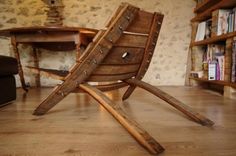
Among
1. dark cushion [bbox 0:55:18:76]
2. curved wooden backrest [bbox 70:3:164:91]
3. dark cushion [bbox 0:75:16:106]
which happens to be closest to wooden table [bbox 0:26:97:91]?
dark cushion [bbox 0:55:18:76]

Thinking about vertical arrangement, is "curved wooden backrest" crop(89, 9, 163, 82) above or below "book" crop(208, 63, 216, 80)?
above

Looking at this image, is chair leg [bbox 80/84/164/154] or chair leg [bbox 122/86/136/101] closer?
chair leg [bbox 80/84/164/154]

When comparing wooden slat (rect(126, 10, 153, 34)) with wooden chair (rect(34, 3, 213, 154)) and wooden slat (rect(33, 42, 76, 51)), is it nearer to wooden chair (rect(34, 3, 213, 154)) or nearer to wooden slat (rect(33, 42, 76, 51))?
wooden chair (rect(34, 3, 213, 154))

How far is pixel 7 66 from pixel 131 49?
978mm

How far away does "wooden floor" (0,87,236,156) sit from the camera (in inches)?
32.3

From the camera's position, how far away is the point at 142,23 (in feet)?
3.95

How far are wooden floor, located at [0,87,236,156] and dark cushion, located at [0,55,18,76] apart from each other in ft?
0.92

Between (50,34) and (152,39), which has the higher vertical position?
(50,34)

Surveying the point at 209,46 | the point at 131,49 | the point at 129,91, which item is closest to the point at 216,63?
the point at 209,46

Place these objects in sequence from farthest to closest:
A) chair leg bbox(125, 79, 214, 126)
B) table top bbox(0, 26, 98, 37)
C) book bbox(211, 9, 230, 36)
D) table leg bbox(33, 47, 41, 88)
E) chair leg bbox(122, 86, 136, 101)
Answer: table leg bbox(33, 47, 41, 88)
book bbox(211, 9, 230, 36)
table top bbox(0, 26, 98, 37)
chair leg bbox(122, 86, 136, 101)
chair leg bbox(125, 79, 214, 126)

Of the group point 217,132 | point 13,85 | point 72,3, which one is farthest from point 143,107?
point 72,3

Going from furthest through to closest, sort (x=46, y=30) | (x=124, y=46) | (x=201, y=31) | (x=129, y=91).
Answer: (x=201, y=31) → (x=46, y=30) → (x=129, y=91) → (x=124, y=46)

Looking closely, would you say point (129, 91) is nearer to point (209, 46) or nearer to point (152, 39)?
point (152, 39)

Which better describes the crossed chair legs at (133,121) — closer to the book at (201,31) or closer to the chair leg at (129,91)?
A: the chair leg at (129,91)
